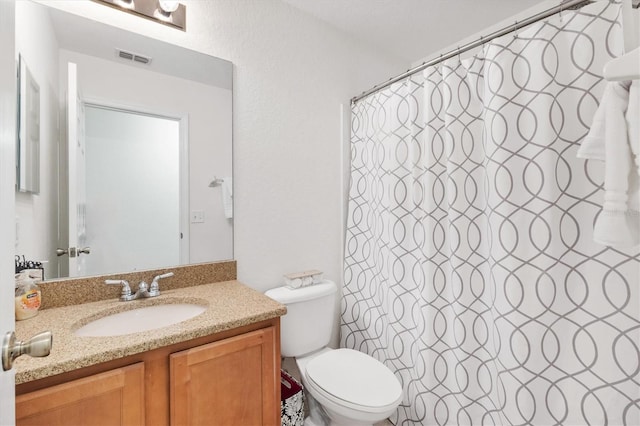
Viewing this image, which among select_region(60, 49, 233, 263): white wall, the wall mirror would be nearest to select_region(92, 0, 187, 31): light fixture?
the wall mirror

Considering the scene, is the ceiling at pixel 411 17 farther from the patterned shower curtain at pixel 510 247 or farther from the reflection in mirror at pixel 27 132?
the reflection in mirror at pixel 27 132

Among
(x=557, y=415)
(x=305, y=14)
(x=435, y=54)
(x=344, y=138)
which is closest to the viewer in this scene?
(x=557, y=415)

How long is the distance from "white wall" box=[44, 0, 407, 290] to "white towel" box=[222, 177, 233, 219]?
4cm

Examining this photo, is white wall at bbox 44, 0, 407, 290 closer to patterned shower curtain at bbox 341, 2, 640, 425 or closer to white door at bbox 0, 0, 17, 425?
patterned shower curtain at bbox 341, 2, 640, 425

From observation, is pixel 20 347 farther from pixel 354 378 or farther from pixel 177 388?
pixel 354 378

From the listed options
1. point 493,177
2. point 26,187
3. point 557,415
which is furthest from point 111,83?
point 557,415

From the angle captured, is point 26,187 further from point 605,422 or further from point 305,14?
point 605,422

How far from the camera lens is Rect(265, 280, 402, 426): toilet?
1277mm

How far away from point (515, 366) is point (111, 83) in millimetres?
2033

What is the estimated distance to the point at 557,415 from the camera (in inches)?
42.3

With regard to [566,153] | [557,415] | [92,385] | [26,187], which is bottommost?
[557,415]

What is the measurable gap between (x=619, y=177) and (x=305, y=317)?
4.55 feet

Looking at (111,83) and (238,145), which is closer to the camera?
(111,83)

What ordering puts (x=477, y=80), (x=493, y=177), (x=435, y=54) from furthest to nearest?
(x=435, y=54) → (x=477, y=80) → (x=493, y=177)
